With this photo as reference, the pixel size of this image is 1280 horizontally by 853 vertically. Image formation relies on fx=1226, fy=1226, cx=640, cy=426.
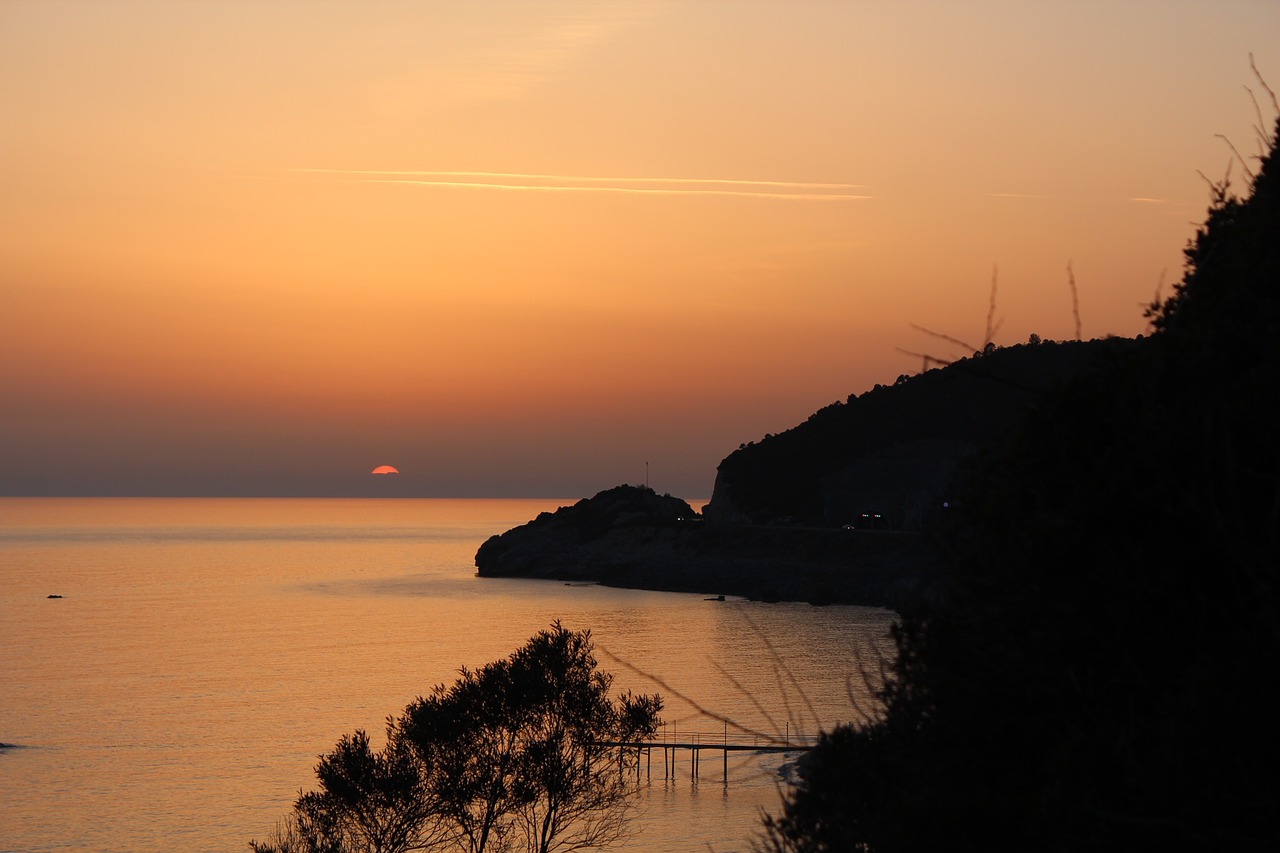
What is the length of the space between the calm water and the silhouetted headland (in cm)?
694

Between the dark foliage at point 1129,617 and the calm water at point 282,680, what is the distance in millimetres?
1213

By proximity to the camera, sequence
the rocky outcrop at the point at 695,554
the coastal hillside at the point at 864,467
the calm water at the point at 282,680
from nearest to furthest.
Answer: the calm water at the point at 282,680 < the rocky outcrop at the point at 695,554 < the coastal hillside at the point at 864,467

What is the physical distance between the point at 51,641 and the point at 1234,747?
386 ft

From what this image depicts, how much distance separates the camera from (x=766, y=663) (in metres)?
98.5

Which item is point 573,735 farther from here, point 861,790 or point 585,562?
point 585,562

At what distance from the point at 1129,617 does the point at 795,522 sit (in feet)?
550

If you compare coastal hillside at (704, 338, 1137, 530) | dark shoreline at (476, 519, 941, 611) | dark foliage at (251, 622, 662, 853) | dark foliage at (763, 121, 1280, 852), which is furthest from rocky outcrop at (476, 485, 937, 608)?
dark foliage at (763, 121, 1280, 852)

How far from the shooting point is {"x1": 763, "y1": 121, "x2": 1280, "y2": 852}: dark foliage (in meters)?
7.30

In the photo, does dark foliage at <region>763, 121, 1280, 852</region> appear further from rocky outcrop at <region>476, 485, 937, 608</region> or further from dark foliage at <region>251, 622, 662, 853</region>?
rocky outcrop at <region>476, 485, 937, 608</region>

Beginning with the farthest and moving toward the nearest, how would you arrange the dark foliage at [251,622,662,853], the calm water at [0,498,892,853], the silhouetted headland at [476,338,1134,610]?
the silhouetted headland at [476,338,1134,610] < the calm water at [0,498,892,853] < the dark foliage at [251,622,662,853]

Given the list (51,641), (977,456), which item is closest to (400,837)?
(977,456)

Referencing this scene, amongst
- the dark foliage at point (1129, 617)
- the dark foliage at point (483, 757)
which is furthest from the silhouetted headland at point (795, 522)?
the dark foliage at point (1129, 617)

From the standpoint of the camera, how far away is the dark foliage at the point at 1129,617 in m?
7.30

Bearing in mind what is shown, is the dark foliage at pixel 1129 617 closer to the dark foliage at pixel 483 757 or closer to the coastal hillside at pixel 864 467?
the dark foliage at pixel 483 757
